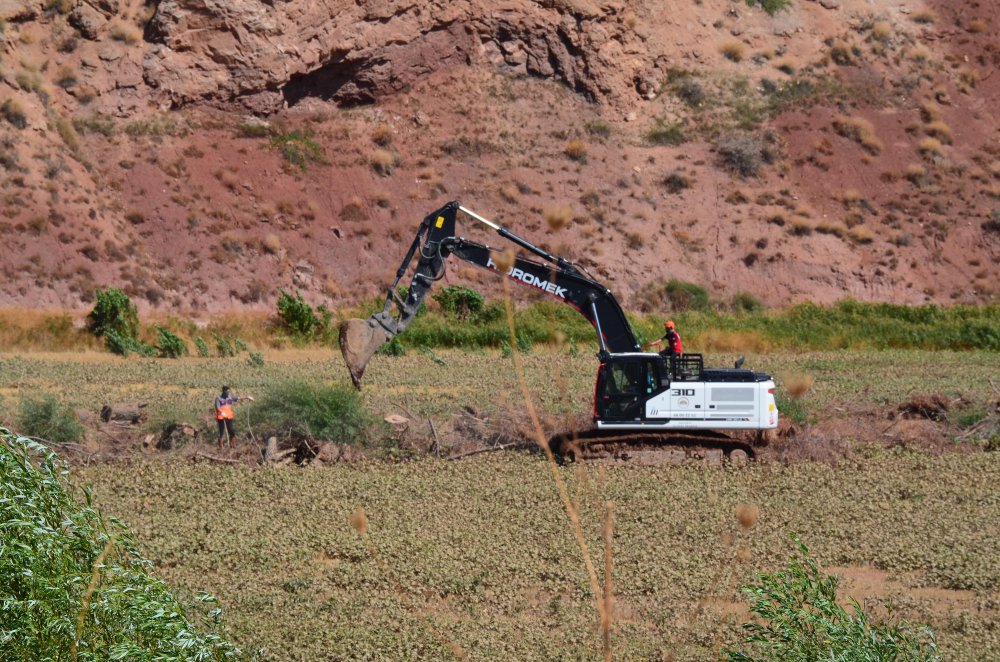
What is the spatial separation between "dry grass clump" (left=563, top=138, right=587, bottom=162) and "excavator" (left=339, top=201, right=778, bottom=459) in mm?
28671

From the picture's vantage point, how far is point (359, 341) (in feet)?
61.9

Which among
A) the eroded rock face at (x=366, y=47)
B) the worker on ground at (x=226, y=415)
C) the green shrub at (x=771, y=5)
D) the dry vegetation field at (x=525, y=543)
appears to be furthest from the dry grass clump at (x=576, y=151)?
the worker on ground at (x=226, y=415)

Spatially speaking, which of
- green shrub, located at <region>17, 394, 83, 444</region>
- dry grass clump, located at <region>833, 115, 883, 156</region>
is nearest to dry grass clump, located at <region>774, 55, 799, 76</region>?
dry grass clump, located at <region>833, 115, 883, 156</region>

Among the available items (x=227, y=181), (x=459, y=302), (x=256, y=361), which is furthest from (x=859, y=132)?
(x=256, y=361)

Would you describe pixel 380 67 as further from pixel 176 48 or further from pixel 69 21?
pixel 69 21

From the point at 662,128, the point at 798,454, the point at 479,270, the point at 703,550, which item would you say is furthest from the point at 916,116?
the point at 703,550

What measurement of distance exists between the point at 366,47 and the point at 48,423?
30.9 m

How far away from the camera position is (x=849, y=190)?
49.0 metres

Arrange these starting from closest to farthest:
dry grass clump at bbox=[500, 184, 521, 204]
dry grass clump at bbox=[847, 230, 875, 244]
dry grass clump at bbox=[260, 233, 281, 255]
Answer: dry grass clump at bbox=[260, 233, 281, 255] → dry grass clump at bbox=[500, 184, 521, 204] → dry grass clump at bbox=[847, 230, 875, 244]

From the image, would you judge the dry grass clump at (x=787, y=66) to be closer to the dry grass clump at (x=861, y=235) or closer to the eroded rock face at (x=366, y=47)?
the eroded rock face at (x=366, y=47)

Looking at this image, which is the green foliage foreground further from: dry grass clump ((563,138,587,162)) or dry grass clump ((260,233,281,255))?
dry grass clump ((563,138,587,162))

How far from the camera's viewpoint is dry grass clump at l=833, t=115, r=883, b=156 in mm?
50688

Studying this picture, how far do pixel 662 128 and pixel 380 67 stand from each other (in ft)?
38.9

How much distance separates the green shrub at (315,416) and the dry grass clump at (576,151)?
2968cm
